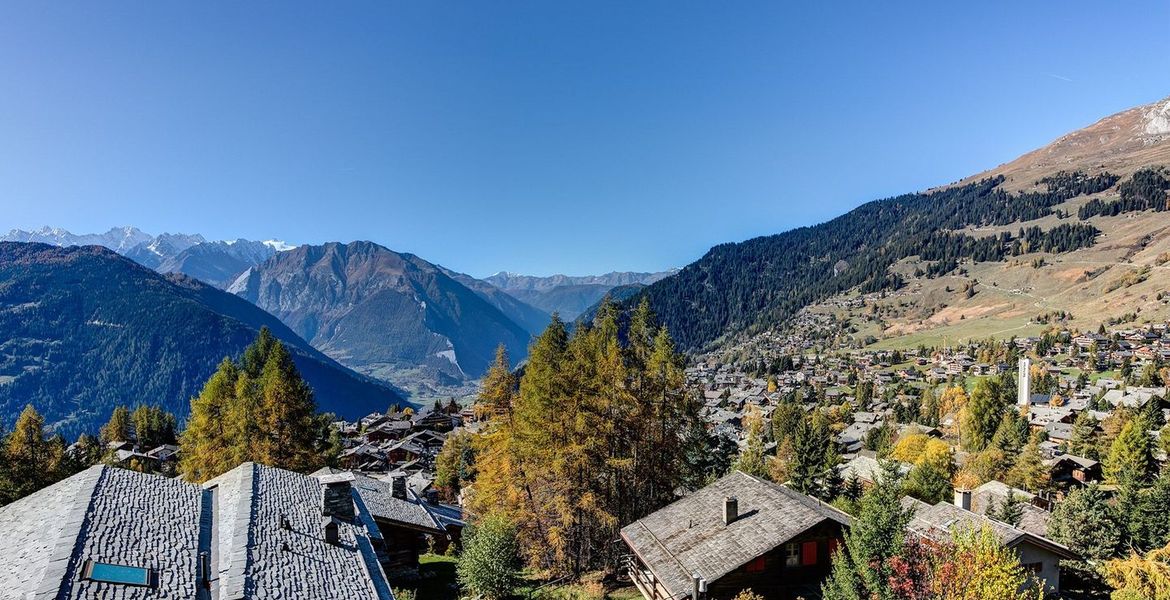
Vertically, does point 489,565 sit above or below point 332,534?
below

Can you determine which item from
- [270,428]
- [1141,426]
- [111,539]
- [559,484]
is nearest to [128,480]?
[111,539]

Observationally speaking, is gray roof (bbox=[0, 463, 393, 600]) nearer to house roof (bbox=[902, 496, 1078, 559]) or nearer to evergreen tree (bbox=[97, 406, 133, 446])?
house roof (bbox=[902, 496, 1078, 559])

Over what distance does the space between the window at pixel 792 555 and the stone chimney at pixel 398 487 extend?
2825cm

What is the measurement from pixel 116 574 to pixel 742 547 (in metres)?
22.6

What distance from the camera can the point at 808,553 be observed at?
88.0ft

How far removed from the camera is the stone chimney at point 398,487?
139ft

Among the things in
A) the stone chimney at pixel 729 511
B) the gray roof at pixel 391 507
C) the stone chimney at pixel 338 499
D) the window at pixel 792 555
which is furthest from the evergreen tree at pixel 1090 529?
the stone chimney at pixel 338 499

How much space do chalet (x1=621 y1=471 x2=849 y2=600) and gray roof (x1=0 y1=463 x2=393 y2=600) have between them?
13149mm

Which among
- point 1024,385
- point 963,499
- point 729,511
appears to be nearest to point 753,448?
point 963,499

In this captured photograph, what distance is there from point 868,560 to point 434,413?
467 feet

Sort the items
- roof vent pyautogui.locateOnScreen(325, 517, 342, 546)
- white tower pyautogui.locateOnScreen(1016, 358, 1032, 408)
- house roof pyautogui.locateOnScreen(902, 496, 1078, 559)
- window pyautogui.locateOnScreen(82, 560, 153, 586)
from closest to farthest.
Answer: window pyautogui.locateOnScreen(82, 560, 153, 586), roof vent pyautogui.locateOnScreen(325, 517, 342, 546), house roof pyautogui.locateOnScreen(902, 496, 1078, 559), white tower pyautogui.locateOnScreen(1016, 358, 1032, 408)

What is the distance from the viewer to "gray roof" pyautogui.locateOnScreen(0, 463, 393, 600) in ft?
45.9

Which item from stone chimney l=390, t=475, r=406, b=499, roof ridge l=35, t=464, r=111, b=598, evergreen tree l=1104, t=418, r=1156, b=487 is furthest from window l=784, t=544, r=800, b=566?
evergreen tree l=1104, t=418, r=1156, b=487

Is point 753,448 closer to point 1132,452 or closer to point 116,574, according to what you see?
point 1132,452
